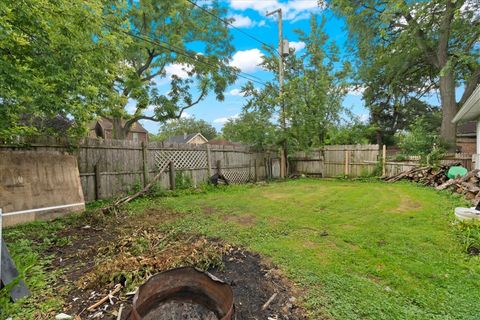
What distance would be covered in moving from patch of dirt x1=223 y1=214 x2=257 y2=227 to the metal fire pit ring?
2.32m

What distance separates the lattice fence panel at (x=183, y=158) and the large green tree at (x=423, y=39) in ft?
29.2

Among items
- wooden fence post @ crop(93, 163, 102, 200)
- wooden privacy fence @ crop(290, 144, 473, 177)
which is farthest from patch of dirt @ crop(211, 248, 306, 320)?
wooden privacy fence @ crop(290, 144, 473, 177)

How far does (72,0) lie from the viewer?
397cm

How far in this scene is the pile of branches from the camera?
559 centimetres

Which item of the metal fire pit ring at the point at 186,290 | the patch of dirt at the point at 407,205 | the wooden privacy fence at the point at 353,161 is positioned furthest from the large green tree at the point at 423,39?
the metal fire pit ring at the point at 186,290

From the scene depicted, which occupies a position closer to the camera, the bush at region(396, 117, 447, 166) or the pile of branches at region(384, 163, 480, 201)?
the pile of branches at region(384, 163, 480, 201)

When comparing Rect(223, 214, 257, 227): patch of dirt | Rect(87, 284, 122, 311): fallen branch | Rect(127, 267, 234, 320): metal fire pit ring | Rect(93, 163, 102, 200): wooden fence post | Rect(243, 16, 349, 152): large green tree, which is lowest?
Rect(223, 214, 257, 227): patch of dirt

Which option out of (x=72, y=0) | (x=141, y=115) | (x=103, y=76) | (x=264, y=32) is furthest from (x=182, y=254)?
(x=264, y=32)

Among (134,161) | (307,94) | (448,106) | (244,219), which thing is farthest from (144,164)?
(448,106)

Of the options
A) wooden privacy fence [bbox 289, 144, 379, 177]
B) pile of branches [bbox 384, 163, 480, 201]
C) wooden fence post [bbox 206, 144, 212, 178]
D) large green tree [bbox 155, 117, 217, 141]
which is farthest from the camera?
large green tree [bbox 155, 117, 217, 141]

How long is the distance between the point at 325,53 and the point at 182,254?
44.0ft

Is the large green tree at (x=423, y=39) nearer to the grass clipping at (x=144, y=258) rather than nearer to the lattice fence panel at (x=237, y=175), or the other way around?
the lattice fence panel at (x=237, y=175)

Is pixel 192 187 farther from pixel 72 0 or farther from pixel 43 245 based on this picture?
pixel 72 0

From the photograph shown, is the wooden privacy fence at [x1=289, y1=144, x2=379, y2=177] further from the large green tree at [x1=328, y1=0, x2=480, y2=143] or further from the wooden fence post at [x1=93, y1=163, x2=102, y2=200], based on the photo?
the wooden fence post at [x1=93, y1=163, x2=102, y2=200]
